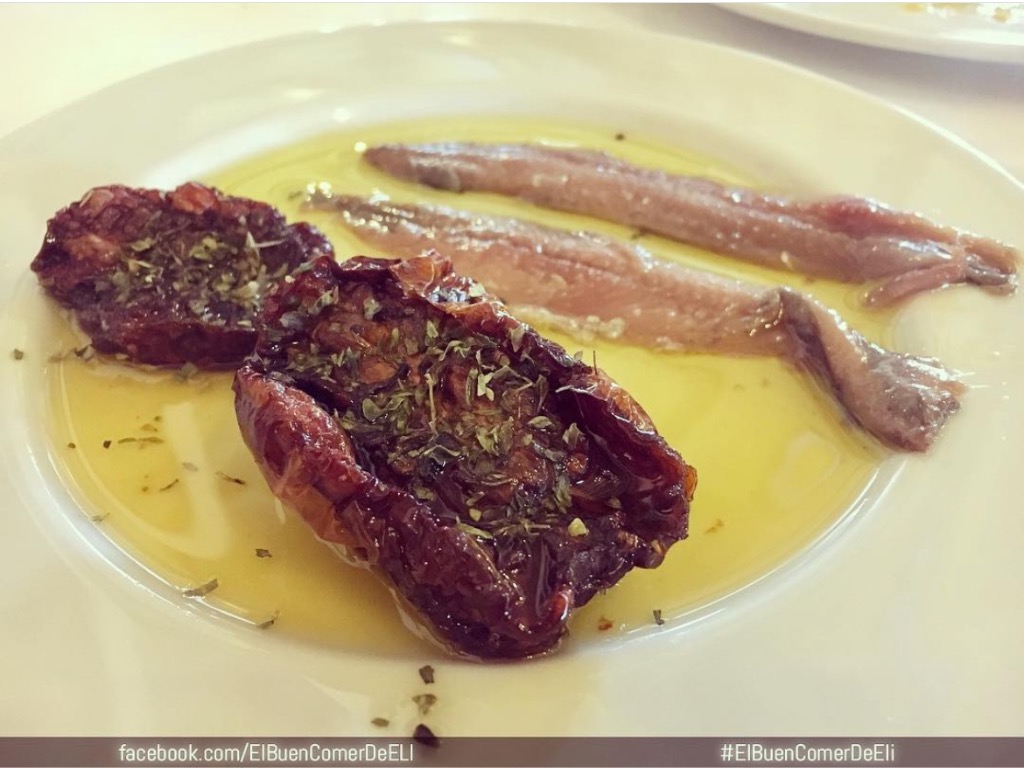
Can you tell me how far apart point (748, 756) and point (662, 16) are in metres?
4.68

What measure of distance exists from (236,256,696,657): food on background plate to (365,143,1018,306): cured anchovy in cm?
171

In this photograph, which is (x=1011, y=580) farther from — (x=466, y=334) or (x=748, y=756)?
(x=466, y=334)

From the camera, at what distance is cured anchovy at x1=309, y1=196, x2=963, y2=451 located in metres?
3.16

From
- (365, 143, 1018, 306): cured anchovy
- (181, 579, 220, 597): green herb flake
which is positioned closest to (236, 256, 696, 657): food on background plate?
(181, 579, 220, 597): green herb flake

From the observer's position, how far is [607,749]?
2.11 m

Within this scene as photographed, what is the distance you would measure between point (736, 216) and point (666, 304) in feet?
2.27

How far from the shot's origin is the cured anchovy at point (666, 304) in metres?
3.16

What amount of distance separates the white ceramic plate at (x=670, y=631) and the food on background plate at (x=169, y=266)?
267mm

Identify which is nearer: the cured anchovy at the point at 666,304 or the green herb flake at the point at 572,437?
the green herb flake at the point at 572,437

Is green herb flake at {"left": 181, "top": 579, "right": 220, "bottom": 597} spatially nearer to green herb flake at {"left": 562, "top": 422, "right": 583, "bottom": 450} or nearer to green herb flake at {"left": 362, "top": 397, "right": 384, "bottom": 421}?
green herb flake at {"left": 362, "top": 397, "right": 384, "bottom": 421}

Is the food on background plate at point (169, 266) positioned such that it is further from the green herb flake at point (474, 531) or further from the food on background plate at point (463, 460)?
the green herb flake at point (474, 531)

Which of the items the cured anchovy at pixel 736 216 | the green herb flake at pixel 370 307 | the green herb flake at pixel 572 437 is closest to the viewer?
the green herb flake at pixel 572 437

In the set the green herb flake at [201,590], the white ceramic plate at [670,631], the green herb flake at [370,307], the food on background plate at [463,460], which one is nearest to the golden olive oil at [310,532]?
the green herb flake at [201,590]

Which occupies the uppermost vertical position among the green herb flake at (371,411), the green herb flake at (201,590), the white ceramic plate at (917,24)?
the white ceramic plate at (917,24)
